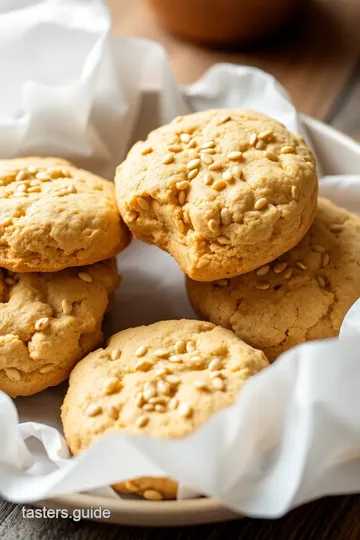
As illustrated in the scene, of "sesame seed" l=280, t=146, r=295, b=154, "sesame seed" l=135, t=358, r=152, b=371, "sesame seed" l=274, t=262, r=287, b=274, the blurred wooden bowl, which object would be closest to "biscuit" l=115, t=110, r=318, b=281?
"sesame seed" l=280, t=146, r=295, b=154

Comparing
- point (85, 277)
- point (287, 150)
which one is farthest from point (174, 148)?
point (85, 277)

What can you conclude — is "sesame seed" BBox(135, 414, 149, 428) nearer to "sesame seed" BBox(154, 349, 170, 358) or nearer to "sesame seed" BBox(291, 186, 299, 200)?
"sesame seed" BBox(154, 349, 170, 358)

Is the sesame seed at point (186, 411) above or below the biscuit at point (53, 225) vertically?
below

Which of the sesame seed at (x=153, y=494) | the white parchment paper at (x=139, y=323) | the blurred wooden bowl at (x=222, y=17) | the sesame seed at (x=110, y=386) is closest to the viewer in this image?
the white parchment paper at (x=139, y=323)

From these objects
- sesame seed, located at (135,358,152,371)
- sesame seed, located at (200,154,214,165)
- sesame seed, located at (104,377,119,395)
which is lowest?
sesame seed, located at (104,377,119,395)

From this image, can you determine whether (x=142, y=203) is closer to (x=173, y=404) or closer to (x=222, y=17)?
(x=173, y=404)

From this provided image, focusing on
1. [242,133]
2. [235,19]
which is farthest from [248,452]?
[235,19]

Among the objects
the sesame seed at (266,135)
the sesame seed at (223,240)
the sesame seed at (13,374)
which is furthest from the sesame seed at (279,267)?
the sesame seed at (13,374)

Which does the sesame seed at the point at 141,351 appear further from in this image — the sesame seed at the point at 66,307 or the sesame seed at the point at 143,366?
the sesame seed at the point at 66,307
